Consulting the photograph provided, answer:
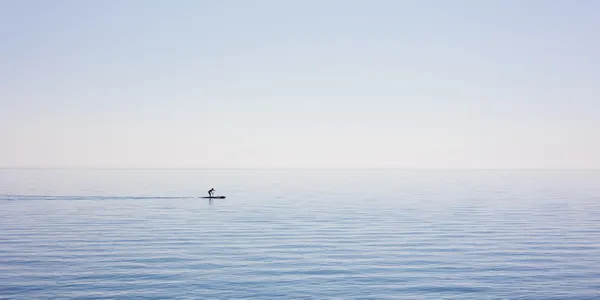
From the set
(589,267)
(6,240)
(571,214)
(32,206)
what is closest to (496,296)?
(589,267)

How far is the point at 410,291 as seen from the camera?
36719mm

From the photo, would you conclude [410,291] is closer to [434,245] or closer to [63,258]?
[434,245]

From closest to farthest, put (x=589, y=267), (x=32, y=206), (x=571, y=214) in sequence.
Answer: (x=589, y=267) → (x=571, y=214) → (x=32, y=206)

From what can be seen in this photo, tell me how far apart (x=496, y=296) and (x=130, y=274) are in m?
26.0

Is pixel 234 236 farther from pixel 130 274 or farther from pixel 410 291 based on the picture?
pixel 410 291

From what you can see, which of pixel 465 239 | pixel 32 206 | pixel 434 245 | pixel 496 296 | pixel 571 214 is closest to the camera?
pixel 496 296

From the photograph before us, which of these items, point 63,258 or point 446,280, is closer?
point 446,280

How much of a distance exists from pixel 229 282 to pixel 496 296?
59.1ft

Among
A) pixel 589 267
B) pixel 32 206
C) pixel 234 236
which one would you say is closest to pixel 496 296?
pixel 589 267

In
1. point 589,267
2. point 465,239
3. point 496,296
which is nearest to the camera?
point 496,296

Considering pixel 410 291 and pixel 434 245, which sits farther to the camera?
pixel 434 245

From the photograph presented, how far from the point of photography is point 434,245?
2199 inches

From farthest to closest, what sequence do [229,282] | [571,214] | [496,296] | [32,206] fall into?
1. [32,206]
2. [571,214]
3. [229,282]
4. [496,296]

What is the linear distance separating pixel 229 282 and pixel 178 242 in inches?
782
